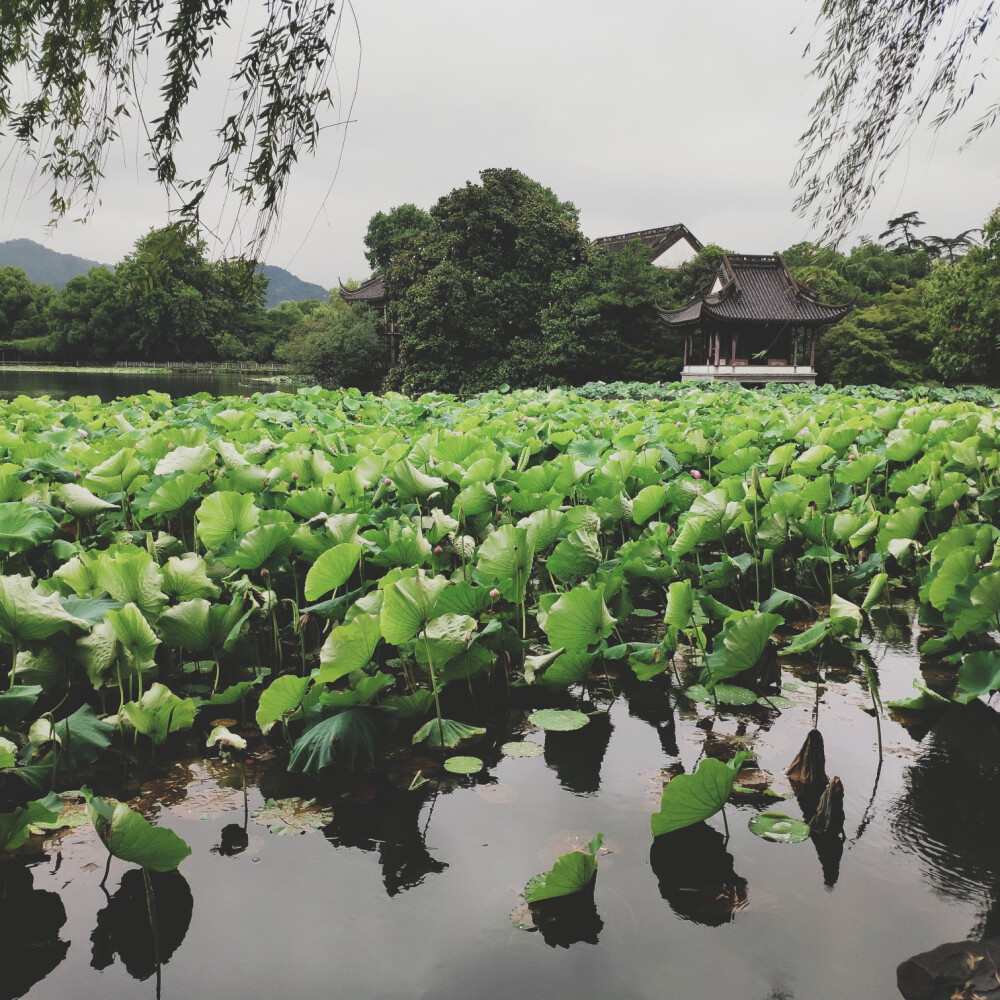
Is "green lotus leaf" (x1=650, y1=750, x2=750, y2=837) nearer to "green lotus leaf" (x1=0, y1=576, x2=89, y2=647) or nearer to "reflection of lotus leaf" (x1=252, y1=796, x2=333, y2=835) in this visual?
"reflection of lotus leaf" (x1=252, y1=796, x2=333, y2=835)

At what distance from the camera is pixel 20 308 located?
54969 millimetres

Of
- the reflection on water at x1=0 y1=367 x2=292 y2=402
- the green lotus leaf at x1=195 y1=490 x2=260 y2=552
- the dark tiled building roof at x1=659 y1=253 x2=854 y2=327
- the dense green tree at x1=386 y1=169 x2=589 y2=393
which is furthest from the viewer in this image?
the reflection on water at x1=0 y1=367 x2=292 y2=402

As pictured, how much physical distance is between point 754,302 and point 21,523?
81.1 feet

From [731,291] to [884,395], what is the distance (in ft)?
47.0

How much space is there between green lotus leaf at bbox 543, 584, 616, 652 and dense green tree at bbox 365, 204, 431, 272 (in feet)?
141

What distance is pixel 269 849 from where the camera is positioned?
1.44 m

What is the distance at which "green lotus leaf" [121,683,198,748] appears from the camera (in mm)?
1524

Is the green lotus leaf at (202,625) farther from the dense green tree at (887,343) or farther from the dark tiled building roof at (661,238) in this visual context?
the dark tiled building roof at (661,238)

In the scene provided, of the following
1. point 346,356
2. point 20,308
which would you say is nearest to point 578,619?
point 346,356

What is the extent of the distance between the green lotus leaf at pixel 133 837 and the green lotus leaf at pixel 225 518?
1.10 meters

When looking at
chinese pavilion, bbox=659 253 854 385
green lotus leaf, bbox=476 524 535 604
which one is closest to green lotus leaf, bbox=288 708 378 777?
green lotus leaf, bbox=476 524 535 604

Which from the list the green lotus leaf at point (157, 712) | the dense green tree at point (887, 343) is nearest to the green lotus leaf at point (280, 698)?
the green lotus leaf at point (157, 712)

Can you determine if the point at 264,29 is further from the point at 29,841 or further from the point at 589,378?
the point at 589,378

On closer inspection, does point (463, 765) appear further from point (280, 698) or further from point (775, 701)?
point (775, 701)
